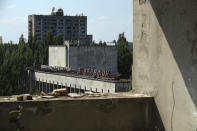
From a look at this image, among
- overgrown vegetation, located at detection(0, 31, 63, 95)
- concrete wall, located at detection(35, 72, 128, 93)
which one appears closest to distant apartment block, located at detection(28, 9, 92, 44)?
overgrown vegetation, located at detection(0, 31, 63, 95)

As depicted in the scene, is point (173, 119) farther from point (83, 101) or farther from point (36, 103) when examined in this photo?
point (36, 103)

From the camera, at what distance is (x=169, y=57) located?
4.17 meters

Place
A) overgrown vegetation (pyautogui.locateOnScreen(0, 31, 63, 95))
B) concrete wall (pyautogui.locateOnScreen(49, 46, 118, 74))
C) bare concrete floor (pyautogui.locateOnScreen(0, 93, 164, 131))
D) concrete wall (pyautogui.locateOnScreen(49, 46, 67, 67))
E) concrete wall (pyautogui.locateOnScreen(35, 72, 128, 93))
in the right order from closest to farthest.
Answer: bare concrete floor (pyautogui.locateOnScreen(0, 93, 164, 131)) < concrete wall (pyautogui.locateOnScreen(35, 72, 128, 93)) < overgrown vegetation (pyautogui.locateOnScreen(0, 31, 63, 95)) < concrete wall (pyautogui.locateOnScreen(49, 46, 118, 74)) < concrete wall (pyautogui.locateOnScreen(49, 46, 67, 67))

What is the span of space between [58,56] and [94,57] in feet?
20.0

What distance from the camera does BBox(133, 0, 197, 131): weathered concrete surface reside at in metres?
3.87

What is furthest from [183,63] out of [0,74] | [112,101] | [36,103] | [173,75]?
[0,74]

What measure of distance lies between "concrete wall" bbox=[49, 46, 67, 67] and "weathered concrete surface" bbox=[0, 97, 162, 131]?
4394 cm

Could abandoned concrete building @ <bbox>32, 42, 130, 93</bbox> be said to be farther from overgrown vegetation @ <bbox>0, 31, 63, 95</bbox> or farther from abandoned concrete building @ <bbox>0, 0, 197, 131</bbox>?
abandoned concrete building @ <bbox>0, 0, 197, 131</bbox>

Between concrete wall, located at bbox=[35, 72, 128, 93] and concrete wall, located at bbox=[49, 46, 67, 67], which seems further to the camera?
concrete wall, located at bbox=[49, 46, 67, 67]

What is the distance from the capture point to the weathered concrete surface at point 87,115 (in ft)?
13.4

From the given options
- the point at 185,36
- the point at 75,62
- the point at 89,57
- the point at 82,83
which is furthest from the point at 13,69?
the point at 185,36

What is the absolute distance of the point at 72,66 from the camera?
48250 mm

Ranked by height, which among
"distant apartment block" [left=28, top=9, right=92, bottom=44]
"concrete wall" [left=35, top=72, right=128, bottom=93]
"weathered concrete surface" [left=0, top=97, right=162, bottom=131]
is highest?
"distant apartment block" [left=28, top=9, right=92, bottom=44]

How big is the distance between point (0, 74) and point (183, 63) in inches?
1375
